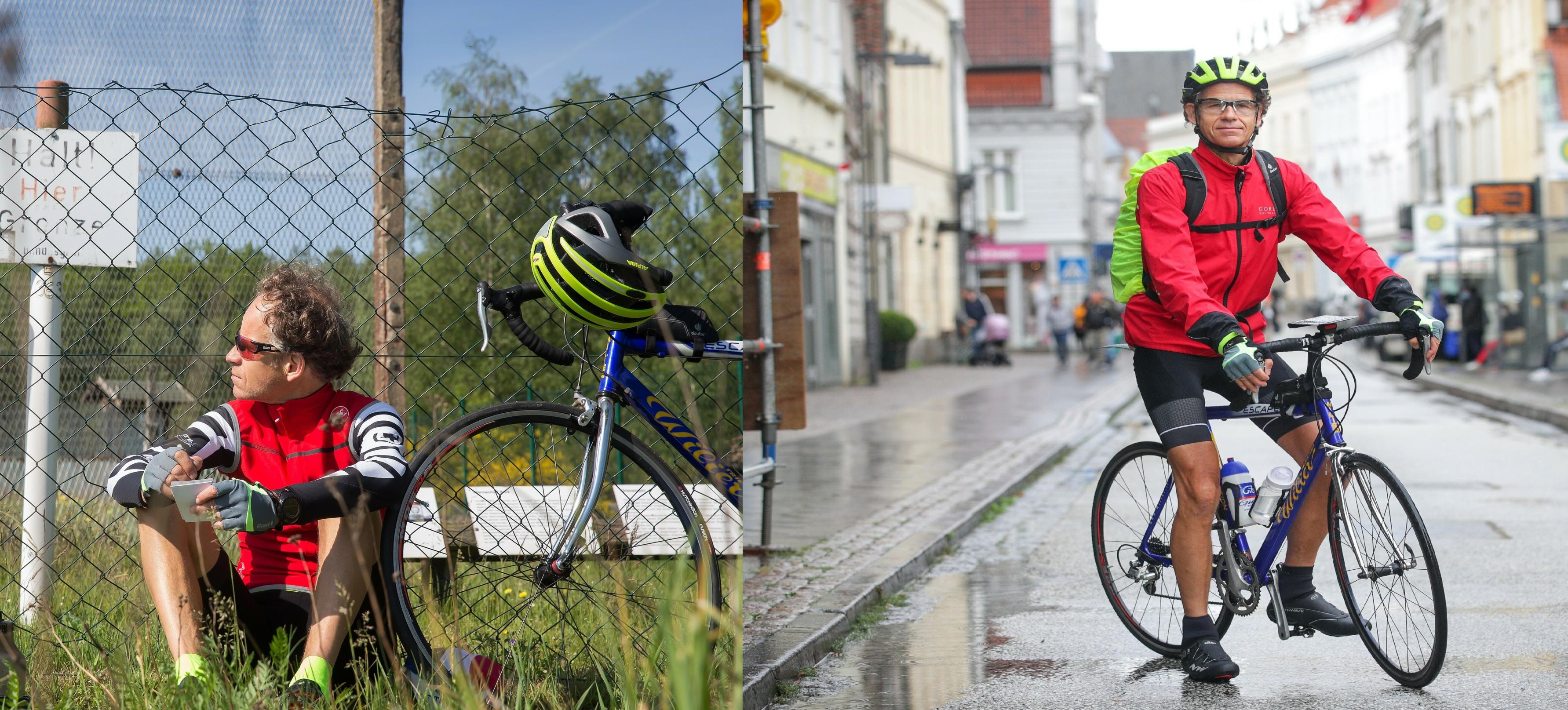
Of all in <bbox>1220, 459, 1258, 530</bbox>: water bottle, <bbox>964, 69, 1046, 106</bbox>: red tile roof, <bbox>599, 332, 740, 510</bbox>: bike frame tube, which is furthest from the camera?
<bbox>964, 69, 1046, 106</bbox>: red tile roof

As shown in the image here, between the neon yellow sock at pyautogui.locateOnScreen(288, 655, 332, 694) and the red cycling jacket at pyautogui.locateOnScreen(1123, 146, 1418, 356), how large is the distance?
7.53 feet

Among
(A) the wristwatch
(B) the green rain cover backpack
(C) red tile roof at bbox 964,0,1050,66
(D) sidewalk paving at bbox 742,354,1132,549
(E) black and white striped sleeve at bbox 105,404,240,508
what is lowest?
(D) sidewalk paving at bbox 742,354,1132,549

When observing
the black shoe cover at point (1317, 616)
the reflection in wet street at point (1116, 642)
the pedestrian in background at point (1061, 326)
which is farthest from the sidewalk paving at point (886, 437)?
the pedestrian in background at point (1061, 326)

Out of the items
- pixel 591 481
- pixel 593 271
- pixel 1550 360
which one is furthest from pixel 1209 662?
pixel 1550 360

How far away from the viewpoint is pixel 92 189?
482 cm

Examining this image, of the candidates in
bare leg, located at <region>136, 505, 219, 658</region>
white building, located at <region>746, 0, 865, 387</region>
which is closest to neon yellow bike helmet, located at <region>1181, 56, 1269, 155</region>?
bare leg, located at <region>136, 505, 219, 658</region>

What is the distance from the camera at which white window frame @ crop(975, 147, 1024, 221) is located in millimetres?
54219

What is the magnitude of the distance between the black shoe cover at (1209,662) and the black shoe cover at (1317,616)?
0.18 meters

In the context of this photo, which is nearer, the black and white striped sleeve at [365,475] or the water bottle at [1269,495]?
the black and white striped sleeve at [365,475]

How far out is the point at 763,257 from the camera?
22.8ft

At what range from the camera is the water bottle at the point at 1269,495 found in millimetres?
4887

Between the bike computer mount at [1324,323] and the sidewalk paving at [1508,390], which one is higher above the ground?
the bike computer mount at [1324,323]

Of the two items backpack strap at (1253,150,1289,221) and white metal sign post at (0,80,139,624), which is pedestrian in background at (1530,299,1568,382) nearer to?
backpack strap at (1253,150,1289,221)

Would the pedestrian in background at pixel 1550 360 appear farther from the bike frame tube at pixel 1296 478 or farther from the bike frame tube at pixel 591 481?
the bike frame tube at pixel 591 481
